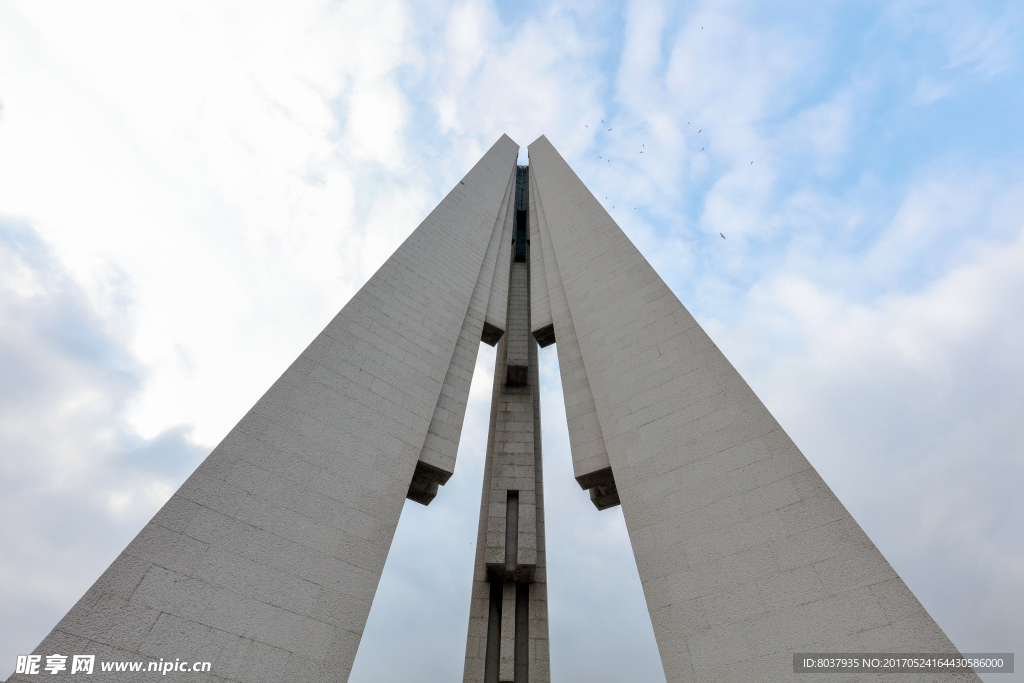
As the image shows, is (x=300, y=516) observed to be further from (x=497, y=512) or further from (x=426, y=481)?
(x=497, y=512)

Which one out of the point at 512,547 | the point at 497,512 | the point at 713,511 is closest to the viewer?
the point at 713,511

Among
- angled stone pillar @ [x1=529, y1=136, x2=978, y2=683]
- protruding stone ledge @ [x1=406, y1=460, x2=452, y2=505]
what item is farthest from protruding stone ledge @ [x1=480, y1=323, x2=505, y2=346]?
protruding stone ledge @ [x1=406, y1=460, x2=452, y2=505]

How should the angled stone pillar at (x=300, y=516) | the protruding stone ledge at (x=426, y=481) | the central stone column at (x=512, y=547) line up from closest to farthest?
the angled stone pillar at (x=300, y=516) < the protruding stone ledge at (x=426, y=481) < the central stone column at (x=512, y=547)

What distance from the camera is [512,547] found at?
1023cm

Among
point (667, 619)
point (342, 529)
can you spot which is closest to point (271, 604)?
point (342, 529)

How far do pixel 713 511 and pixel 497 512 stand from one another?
5567 millimetres

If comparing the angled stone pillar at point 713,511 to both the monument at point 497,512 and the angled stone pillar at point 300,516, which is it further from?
the angled stone pillar at point 300,516

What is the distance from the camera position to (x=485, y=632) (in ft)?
31.9

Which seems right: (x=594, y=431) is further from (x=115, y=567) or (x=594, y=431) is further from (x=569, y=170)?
(x=569, y=170)

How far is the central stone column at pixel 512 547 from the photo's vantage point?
9.45 m

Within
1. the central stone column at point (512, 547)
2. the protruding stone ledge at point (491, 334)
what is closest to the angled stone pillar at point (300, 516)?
the protruding stone ledge at point (491, 334)

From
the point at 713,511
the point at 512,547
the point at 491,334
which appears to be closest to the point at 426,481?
the point at 512,547

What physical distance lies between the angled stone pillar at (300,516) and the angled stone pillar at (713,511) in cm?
309

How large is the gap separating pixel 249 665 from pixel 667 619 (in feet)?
16.0
